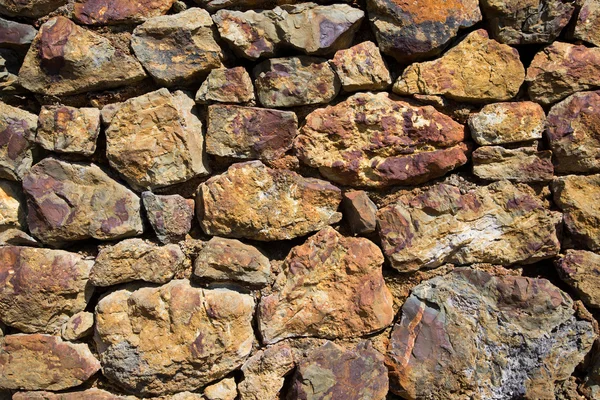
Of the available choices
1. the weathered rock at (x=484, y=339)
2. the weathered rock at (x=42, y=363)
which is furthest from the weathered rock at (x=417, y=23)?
the weathered rock at (x=42, y=363)

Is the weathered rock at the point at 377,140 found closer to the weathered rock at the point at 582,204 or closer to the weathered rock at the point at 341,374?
the weathered rock at the point at 582,204

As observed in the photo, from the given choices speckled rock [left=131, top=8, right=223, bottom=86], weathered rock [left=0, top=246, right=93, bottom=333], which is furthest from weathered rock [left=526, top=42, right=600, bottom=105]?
weathered rock [left=0, top=246, right=93, bottom=333]

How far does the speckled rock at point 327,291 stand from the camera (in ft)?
5.26

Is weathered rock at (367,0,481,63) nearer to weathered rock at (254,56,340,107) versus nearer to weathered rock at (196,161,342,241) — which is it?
weathered rock at (254,56,340,107)

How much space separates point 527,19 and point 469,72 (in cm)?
25

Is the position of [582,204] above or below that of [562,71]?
below

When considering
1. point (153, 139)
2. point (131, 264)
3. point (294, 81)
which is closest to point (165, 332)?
point (131, 264)

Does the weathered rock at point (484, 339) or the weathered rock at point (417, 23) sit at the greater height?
the weathered rock at point (417, 23)

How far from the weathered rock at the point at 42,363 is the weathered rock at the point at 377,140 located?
3.21 feet

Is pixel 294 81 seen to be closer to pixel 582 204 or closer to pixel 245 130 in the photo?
pixel 245 130

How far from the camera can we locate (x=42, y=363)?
1595 millimetres

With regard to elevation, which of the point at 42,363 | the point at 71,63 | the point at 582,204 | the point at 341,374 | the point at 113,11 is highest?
the point at 113,11

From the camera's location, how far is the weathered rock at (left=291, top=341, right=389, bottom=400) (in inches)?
62.1

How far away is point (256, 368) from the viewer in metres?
1.61
